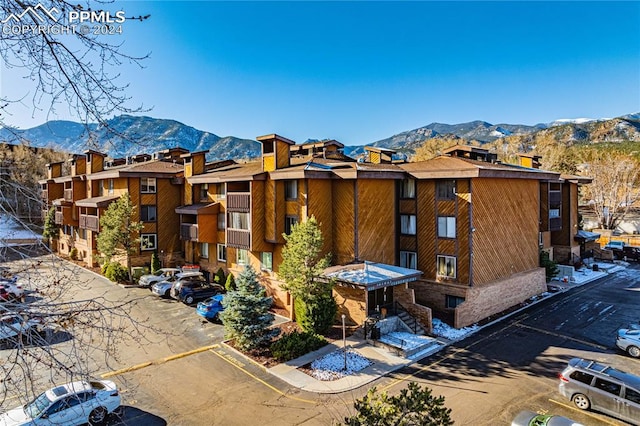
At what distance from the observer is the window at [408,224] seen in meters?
25.5

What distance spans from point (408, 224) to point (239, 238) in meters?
11.1

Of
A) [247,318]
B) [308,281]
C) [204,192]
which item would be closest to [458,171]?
[308,281]

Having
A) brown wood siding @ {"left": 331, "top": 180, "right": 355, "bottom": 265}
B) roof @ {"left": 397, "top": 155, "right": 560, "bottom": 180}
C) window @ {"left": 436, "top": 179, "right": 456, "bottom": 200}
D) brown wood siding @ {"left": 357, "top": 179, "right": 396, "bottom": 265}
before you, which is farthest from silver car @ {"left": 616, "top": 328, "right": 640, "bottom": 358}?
brown wood siding @ {"left": 331, "top": 180, "right": 355, "bottom": 265}

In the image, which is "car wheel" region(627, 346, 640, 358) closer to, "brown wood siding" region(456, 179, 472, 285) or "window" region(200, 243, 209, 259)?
"brown wood siding" region(456, 179, 472, 285)

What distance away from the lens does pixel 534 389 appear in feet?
49.6

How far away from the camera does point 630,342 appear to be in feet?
59.6

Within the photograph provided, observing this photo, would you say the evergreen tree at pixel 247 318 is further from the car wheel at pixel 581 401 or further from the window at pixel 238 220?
the car wheel at pixel 581 401

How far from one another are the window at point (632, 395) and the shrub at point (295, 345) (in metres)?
11.7

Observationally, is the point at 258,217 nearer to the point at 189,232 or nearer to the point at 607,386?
the point at 189,232

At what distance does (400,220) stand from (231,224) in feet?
37.1

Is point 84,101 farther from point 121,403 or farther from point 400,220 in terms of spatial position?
point 400,220

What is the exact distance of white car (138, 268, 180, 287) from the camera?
94.9ft

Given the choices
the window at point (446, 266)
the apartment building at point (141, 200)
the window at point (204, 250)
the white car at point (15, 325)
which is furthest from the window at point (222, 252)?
the white car at point (15, 325)

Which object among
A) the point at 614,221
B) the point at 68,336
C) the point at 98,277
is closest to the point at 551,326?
the point at 68,336
